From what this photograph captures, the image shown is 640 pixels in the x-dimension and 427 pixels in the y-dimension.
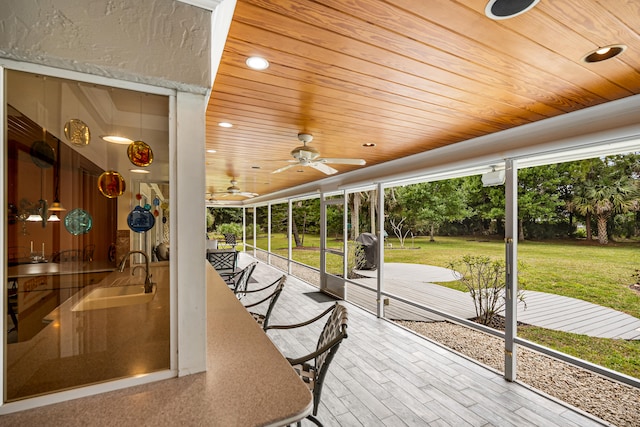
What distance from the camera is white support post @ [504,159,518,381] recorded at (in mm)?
2764

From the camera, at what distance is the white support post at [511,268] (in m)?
2.76

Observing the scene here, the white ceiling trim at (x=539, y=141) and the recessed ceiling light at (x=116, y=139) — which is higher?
the white ceiling trim at (x=539, y=141)

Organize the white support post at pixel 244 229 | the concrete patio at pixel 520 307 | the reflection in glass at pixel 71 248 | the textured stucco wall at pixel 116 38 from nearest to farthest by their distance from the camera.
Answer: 1. the textured stucco wall at pixel 116 38
2. the reflection in glass at pixel 71 248
3. the concrete patio at pixel 520 307
4. the white support post at pixel 244 229

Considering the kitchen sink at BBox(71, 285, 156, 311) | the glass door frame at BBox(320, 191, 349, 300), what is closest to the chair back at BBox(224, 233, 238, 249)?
the glass door frame at BBox(320, 191, 349, 300)

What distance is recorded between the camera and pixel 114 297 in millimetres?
1428

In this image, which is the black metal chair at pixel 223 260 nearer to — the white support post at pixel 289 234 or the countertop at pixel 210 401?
the white support post at pixel 289 234

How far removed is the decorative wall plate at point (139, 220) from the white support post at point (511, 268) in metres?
2.94

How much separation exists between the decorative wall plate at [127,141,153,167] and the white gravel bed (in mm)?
3413

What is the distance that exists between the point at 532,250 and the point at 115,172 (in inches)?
143

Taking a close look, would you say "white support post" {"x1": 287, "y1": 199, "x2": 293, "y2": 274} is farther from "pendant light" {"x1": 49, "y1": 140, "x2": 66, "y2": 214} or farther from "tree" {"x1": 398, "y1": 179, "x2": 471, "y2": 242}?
"pendant light" {"x1": 49, "y1": 140, "x2": 66, "y2": 214}

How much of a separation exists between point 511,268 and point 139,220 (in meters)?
2.99

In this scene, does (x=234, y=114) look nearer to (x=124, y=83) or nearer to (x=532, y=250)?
(x=124, y=83)

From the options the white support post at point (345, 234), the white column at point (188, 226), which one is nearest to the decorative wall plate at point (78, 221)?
the white column at point (188, 226)

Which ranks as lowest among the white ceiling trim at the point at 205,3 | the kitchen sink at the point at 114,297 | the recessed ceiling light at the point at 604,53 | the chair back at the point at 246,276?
the chair back at the point at 246,276
